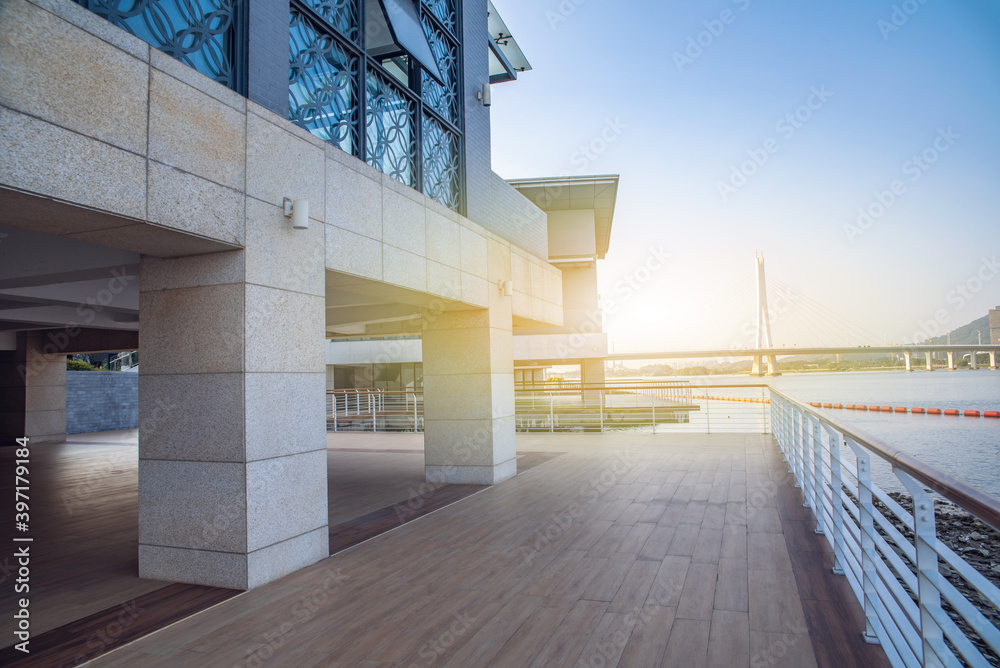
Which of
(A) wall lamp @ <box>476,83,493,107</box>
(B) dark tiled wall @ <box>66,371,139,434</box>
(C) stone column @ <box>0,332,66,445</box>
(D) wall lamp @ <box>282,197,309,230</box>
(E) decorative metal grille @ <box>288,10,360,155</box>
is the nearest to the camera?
(D) wall lamp @ <box>282,197,309,230</box>

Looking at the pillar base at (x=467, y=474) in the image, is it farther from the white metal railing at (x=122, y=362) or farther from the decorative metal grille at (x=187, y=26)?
the white metal railing at (x=122, y=362)

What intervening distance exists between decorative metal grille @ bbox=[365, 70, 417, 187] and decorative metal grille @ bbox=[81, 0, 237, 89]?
5.00 feet

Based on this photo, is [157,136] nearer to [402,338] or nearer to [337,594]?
[337,594]

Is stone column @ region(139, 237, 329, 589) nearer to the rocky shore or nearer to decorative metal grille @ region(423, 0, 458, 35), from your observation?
decorative metal grille @ region(423, 0, 458, 35)

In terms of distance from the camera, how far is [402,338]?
2447cm

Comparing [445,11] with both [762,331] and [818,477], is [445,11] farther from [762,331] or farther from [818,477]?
[762,331]

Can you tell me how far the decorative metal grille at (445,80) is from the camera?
665 cm

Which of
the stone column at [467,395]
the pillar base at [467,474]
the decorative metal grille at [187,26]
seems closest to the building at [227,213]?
the decorative metal grille at [187,26]

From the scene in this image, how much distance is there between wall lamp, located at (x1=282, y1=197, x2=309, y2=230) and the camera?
385 centimetres

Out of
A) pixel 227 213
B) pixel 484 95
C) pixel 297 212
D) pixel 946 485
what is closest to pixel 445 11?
pixel 484 95

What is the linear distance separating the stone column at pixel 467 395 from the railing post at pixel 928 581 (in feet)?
17.4

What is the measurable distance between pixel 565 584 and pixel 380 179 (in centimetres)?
354

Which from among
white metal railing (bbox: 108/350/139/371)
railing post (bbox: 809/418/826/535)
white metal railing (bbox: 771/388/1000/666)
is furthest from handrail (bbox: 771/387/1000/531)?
white metal railing (bbox: 108/350/139/371)

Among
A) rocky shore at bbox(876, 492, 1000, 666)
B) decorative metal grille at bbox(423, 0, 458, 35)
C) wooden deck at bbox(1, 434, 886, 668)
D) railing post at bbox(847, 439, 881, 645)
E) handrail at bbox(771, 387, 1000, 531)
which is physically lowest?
rocky shore at bbox(876, 492, 1000, 666)
